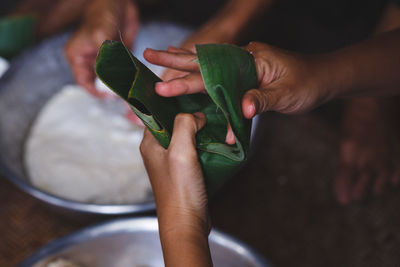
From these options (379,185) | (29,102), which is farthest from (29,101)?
(379,185)

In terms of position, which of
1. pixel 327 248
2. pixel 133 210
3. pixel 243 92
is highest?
pixel 243 92

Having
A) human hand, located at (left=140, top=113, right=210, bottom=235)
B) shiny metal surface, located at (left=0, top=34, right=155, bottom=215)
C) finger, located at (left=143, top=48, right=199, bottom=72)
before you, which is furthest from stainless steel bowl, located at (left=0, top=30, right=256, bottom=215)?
finger, located at (left=143, top=48, right=199, bottom=72)

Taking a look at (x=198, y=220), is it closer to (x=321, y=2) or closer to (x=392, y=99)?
(x=392, y=99)

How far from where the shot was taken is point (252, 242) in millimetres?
782

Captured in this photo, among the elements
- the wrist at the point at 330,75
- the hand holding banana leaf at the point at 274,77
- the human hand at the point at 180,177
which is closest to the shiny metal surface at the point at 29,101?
the human hand at the point at 180,177

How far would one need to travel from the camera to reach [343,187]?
0.84m

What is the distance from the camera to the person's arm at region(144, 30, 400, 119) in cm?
52

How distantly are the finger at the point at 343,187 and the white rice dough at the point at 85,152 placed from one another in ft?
1.45

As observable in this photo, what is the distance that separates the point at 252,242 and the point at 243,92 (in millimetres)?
412

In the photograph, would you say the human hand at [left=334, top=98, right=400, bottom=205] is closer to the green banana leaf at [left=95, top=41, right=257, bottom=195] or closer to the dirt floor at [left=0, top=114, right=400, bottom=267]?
the dirt floor at [left=0, top=114, right=400, bottom=267]

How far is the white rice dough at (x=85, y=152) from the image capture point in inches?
28.9

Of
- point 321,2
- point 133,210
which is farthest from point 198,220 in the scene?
point 321,2

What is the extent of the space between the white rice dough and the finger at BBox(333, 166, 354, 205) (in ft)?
1.45

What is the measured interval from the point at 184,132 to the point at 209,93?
0.07m
